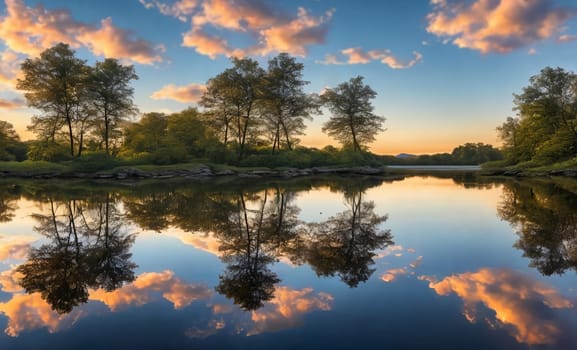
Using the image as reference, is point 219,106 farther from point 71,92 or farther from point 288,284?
point 288,284

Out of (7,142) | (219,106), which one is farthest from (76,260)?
(7,142)

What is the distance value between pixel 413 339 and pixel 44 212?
44.9 ft

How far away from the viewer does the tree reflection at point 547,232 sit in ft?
19.1

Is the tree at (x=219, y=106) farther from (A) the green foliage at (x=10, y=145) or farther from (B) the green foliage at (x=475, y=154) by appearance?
(B) the green foliage at (x=475, y=154)

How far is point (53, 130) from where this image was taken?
4147 centimetres

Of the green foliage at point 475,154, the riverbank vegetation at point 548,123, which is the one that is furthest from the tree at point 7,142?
the green foliage at point 475,154

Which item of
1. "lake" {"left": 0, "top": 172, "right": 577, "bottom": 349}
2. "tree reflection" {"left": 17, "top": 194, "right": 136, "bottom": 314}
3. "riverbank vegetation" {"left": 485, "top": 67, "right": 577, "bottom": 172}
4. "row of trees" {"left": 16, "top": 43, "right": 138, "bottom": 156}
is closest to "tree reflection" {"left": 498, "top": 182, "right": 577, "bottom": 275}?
"lake" {"left": 0, "top": 172, "right": 577, "bottom": 349}

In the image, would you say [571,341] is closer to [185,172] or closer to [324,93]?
[185,172]

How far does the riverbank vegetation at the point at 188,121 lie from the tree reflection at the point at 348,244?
35412mm

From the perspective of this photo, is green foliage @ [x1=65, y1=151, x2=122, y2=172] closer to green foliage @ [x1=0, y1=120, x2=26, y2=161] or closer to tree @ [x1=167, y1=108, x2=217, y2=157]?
tree @ [x1=167, y1=108, x2=217, y2=157]

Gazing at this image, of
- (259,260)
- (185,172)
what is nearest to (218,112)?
(185,172)

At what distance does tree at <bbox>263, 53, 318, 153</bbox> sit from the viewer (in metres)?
49.7

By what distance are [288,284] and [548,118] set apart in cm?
5584

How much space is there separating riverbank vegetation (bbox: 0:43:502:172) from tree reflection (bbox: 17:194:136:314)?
32816mm
